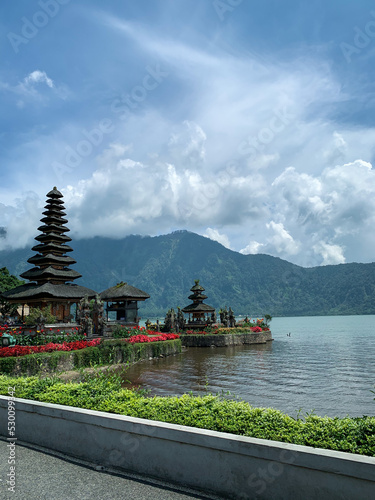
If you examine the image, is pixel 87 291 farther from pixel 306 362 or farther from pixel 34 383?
pixel 34 383

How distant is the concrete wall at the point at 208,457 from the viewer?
4348 mm

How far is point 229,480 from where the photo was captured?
4.96 meters

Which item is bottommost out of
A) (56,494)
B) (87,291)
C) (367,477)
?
(56,494)

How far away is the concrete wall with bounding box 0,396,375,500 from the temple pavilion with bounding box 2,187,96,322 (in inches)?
1362

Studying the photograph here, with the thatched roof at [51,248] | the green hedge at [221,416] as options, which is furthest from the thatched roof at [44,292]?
the green hedge at [221,416]

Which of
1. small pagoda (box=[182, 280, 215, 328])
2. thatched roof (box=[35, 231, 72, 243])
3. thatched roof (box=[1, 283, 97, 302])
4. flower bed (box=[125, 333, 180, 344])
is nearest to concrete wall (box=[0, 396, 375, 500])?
flower bed (box=[125, 333, 180, 344])

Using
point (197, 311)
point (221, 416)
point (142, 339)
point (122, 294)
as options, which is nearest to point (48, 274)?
point (122, 294)

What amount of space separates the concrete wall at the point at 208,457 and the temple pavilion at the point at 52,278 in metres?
34.6

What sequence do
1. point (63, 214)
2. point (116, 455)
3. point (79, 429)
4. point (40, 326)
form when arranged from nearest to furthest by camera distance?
point (116, 455), point (79, 429), point (40, 326), point (63, 214)

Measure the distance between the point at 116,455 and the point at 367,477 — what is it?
12.0 feet

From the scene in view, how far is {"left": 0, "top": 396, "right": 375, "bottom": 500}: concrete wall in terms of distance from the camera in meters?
4.35

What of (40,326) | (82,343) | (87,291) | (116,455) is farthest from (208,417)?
(87,291)

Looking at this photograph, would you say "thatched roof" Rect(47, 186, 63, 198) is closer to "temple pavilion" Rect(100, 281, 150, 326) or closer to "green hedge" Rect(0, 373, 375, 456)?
"temple pavilion" Rect(100, 281, 150, 326)

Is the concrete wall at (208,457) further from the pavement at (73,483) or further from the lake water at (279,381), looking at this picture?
the lake water at (279,381)
